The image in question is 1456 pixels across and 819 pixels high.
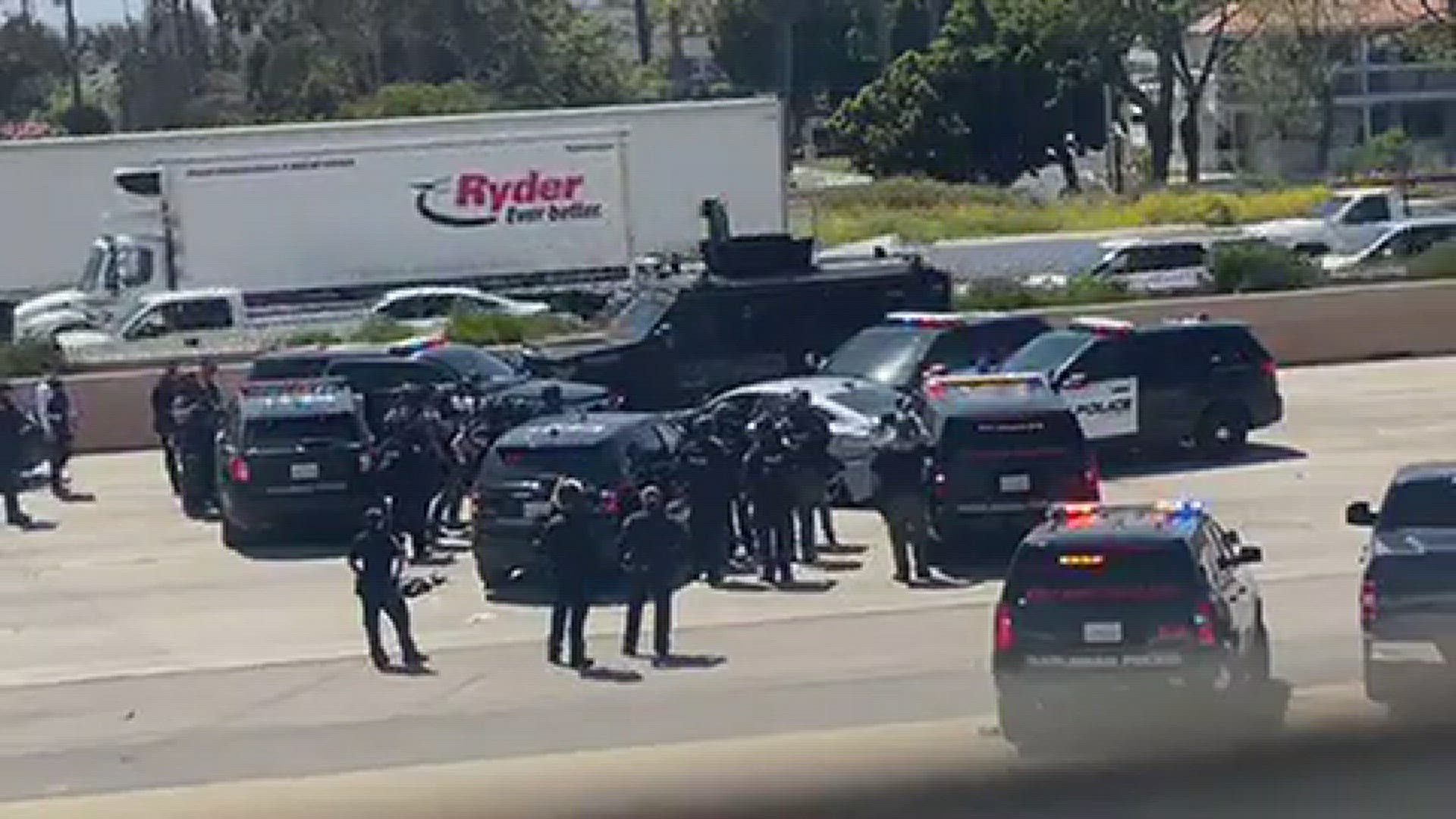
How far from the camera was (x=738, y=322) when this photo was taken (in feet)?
92.6

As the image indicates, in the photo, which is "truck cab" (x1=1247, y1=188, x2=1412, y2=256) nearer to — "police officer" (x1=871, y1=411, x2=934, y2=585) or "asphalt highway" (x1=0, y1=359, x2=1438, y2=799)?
"asphalt highway" (x1=0, y1=359, x2=1438, y2=799)

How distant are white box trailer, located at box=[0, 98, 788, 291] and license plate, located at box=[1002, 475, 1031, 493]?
25.8 m

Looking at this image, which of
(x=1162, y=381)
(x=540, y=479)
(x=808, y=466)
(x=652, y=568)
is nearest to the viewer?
(x=652, y=568)

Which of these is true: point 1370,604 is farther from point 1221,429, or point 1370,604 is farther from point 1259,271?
point 1259,271

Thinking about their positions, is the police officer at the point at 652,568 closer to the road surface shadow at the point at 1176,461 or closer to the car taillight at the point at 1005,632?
the car taillight at the point at 1005,632

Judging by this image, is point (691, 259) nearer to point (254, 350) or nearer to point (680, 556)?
point (254, 350)

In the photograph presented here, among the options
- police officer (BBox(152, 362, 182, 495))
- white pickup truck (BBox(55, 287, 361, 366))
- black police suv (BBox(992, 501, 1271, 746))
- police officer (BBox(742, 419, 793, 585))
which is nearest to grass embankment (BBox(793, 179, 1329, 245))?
white pickup truck (BBox(55, 287, 361, 366))

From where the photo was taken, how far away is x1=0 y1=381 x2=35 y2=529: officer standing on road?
25375 mm

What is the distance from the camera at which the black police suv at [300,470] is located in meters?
23.1

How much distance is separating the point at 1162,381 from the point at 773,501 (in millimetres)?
6717

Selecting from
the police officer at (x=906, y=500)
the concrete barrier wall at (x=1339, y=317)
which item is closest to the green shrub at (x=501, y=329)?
the concrete barrier wall at (x=1339, y=317)

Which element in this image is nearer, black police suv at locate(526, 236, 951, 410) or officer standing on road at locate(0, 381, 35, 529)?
officer standing on road at locate(0, 381, 35, 529)

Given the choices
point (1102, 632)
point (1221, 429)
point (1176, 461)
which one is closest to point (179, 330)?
point (1176, 461)

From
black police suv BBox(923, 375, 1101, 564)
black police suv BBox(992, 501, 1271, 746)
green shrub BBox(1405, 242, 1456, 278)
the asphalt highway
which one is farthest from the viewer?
green shrub BBox(1405, 242, 1456, 278)
